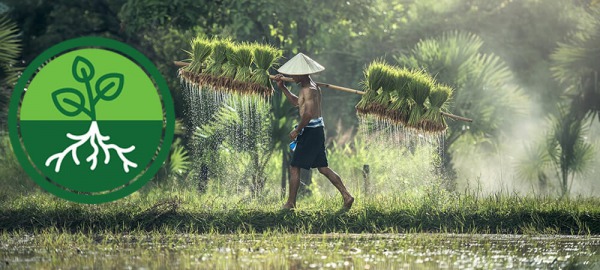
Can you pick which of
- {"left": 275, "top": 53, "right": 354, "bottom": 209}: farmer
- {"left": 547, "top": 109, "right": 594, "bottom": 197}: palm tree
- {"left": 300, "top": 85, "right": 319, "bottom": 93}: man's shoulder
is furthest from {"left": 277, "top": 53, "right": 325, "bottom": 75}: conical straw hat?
{"left": 547, "top": 109, "right": 594, "bottom": 197}: palm tree

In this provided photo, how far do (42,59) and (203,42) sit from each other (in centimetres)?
393

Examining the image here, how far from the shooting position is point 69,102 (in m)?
16.7

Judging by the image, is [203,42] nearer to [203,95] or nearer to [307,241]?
[203,95]

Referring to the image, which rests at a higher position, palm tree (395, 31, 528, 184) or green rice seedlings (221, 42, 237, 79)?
palm tree (395, 31, 528, 184)

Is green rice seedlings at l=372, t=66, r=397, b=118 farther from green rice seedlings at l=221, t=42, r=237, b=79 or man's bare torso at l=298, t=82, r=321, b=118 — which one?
green rice seedlings at l=221, t=42, r=237, b=79

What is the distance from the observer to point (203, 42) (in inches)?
605

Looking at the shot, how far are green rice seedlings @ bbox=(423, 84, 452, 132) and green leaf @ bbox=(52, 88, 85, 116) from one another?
14.9 feet

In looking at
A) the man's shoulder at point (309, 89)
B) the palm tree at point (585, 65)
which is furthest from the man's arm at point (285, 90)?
the palm tree at point (585, 65)

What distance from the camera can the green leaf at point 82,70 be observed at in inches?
659

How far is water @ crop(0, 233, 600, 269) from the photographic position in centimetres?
1123

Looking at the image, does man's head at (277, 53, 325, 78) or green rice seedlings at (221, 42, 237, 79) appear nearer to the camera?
man's head at (277, 53, 325, 78)

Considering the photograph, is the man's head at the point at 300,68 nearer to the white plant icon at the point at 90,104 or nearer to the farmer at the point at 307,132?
the farmer at the point at 307,132

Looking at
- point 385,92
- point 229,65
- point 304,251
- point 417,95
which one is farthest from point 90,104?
point 304,251

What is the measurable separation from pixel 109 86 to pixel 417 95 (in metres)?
4.23
